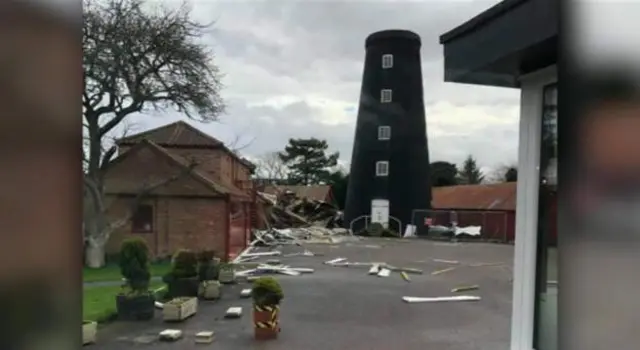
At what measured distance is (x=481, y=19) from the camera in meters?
1.18

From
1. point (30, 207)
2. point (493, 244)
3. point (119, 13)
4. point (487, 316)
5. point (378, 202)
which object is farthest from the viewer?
point (378, 202)

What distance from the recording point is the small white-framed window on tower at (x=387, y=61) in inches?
641

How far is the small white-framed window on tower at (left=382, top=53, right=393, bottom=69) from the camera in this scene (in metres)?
16.3

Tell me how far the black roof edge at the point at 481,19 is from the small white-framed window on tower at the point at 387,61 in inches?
606

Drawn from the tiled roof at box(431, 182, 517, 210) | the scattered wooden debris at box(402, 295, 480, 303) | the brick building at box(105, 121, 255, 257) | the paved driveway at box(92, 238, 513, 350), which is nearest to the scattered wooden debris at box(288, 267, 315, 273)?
the paved driveway at box(92, 238, 513, 350)

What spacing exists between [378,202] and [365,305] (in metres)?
11.1

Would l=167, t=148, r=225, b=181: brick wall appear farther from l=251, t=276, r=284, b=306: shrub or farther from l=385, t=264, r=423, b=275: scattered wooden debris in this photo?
l=251, t=276, r=284, b=306: shrub

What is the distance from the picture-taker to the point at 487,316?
15.4 feet

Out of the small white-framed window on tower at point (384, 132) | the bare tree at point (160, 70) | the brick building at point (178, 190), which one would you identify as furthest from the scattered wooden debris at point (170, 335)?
the small white-framed window on tower at point (384, 132)

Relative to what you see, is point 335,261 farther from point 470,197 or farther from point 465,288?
point 470,197

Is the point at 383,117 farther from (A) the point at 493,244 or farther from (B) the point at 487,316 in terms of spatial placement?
(B) the point at 487,316

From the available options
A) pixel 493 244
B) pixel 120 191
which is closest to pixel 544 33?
pixel 120 191

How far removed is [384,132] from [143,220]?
11.1 metres

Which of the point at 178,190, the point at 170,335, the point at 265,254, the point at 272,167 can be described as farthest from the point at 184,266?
the point at 272,167
